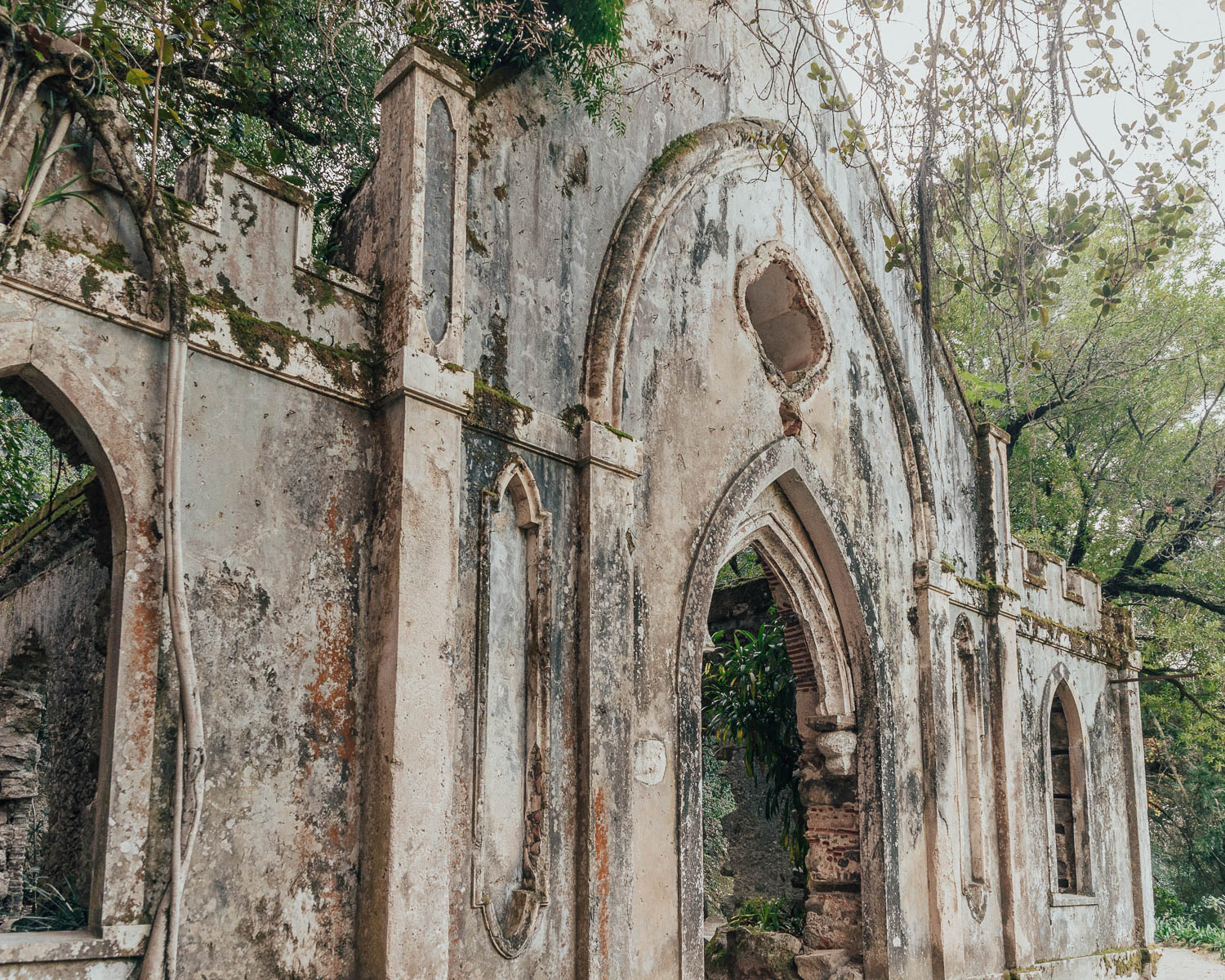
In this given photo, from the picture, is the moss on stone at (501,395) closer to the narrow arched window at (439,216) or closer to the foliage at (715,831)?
the narrow arched window at (439,216)

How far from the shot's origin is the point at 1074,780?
36.1 ft

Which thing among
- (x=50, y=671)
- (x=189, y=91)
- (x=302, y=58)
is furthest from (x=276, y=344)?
(x=189, y=91)

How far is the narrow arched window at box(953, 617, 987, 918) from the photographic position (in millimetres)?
8477

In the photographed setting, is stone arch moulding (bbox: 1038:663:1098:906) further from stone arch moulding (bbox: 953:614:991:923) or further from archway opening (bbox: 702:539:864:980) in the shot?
archway opening (bbox: 702:539:864:980)

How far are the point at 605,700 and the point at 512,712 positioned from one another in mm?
546

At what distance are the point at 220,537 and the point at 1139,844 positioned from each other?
36.8 ft

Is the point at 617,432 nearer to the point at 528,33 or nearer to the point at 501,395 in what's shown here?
the point at 501,395

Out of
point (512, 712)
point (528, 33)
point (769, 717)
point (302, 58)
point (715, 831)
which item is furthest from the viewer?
point (715, 831)

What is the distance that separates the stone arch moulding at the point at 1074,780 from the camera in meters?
10.0

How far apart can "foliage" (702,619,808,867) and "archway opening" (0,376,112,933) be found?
4691mm

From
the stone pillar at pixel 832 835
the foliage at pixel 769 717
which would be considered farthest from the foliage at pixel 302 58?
the foliage at pixel 769 717

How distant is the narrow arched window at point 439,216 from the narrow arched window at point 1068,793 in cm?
821

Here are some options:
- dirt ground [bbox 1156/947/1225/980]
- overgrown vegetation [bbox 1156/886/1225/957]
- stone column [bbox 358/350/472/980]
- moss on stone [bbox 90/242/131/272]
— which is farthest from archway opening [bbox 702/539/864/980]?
overgrown vegetation [bbox 1156/886/1225/957]

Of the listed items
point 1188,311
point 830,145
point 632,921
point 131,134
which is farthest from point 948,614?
point 1188,311
